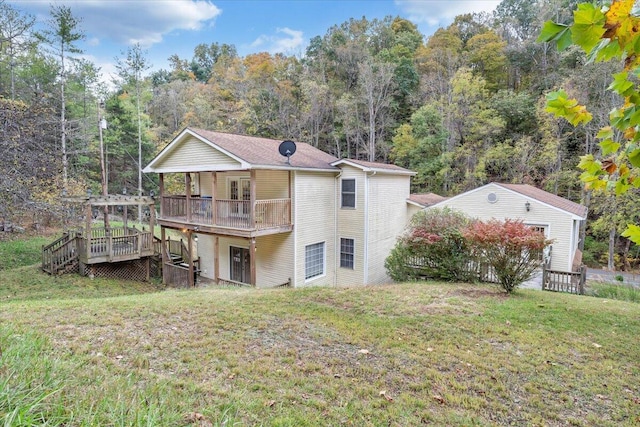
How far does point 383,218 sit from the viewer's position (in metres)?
14.9

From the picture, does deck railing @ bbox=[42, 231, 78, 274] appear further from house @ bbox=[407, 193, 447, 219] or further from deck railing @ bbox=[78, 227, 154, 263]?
house @ bbox=[407, 193, 447, 219]

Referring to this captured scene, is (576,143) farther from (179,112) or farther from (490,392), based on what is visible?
(179,112)

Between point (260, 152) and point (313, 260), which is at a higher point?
point (260, 152)

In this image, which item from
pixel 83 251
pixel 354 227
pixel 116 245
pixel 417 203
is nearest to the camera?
pixel 83 251

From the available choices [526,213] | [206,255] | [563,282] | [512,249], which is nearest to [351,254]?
[512,249]

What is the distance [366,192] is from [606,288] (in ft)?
28.6

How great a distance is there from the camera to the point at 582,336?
5.45 meters

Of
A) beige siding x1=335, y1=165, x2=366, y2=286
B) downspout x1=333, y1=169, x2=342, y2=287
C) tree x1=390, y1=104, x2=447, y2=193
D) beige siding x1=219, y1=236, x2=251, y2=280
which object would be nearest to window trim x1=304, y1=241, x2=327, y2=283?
downspout x1=333, y1=169, x2=342, y2=287

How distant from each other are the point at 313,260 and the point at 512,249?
299 inches

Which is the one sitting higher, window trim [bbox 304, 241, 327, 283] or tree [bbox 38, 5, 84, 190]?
tree [bbox 38, 5, 84, 190]

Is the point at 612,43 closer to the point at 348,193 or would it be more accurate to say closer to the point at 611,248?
the point at 348,193

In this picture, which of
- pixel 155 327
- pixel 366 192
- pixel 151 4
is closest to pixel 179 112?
pixel 151 4

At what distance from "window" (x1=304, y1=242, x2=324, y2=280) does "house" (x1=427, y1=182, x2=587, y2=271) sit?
267 inches

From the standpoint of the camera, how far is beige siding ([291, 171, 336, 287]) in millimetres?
12680
